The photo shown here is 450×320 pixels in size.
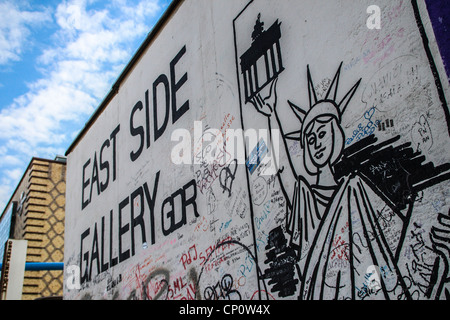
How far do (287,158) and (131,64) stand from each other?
4280mm

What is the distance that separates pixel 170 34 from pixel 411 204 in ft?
14.3

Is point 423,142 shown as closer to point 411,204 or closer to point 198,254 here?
point 411,204

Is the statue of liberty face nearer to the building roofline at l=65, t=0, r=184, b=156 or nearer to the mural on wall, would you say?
the mural on wall

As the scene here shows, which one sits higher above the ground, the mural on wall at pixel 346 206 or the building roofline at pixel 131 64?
the building roofline at pixel 131 64

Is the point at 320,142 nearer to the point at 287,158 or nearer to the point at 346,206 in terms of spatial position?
the point at 287,158

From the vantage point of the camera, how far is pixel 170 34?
19.4ft

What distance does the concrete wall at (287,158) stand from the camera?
2.62 m

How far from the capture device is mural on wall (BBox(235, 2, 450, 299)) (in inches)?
99.5

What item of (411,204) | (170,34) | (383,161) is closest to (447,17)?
(383,161)

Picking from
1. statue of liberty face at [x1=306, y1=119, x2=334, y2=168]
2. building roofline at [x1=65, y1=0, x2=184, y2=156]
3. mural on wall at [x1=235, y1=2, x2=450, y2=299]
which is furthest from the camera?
building roofline at [x1=65, y1=0, x2=184, y2=156]

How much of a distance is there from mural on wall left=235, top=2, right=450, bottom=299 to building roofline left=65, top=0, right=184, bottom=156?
2528mm

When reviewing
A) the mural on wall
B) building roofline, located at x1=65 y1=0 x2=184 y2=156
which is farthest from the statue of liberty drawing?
building roofline, located at x1=65 y1=0 x2=184 y2=156

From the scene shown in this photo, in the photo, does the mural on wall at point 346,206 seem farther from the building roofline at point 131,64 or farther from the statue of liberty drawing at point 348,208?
the building roofline at point 131,64

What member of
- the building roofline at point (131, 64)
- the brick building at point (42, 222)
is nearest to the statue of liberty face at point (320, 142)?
the building roofline at point (131, 64)
